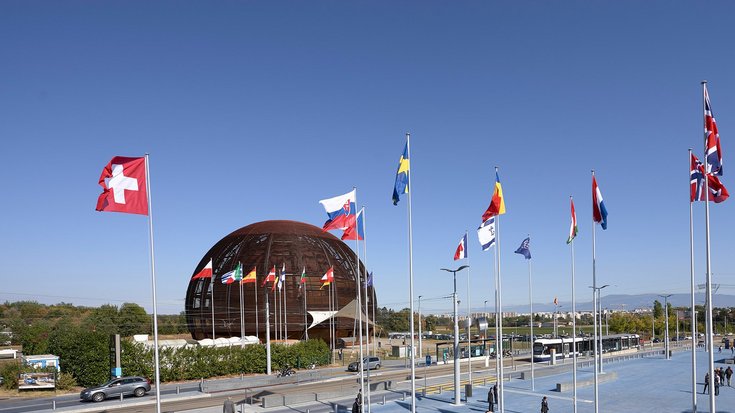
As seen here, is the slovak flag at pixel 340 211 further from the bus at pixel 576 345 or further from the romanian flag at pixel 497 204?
the bus at pixel 576 345

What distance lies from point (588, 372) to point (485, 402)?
21066 mm

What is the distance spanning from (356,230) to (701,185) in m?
14.6

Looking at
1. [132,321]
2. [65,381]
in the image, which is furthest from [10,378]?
[132,321]

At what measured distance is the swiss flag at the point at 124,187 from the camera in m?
17.9

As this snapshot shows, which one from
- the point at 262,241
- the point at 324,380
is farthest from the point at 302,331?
the point at 324,380

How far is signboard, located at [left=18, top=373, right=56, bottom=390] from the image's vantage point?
1593 inches

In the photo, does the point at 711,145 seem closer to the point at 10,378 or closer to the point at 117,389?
the point at 117,389

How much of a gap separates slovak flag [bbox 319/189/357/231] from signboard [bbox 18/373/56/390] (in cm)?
2695

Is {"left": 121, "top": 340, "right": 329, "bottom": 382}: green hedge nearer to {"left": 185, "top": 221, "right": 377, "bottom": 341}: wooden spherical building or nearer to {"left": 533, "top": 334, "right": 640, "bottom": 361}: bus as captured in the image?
{"left": 185, "top": 221, "right": 377, "bottom": 341}: wooden spherical building

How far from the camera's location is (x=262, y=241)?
81875 mm

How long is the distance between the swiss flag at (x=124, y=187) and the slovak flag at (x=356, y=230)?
10.8m

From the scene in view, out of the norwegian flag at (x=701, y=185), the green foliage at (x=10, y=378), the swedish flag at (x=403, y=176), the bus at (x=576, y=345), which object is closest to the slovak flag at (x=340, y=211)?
the swedish flag at (x=403, y=176)

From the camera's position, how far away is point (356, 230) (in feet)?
92.1

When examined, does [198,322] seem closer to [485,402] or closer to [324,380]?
[324,380]
